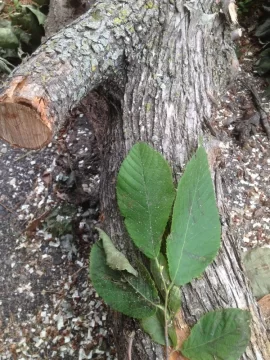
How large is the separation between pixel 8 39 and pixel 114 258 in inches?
62.9

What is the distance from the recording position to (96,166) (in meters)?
1.87

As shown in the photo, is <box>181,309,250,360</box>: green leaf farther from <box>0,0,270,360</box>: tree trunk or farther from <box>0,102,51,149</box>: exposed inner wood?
<box>0,102,51,149</box>: exposed inner wood

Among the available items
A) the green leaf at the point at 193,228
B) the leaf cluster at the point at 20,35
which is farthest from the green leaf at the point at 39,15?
the green leaf at the point at 193,228

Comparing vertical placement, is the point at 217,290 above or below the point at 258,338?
above

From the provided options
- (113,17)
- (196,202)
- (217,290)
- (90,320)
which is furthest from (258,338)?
(113,17)

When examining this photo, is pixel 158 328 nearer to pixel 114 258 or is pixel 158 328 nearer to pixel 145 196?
pixel 114 258

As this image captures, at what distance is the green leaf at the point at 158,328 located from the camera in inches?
40.2

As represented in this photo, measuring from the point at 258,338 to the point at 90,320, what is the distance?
0.64 m

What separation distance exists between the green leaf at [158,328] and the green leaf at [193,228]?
92 mm

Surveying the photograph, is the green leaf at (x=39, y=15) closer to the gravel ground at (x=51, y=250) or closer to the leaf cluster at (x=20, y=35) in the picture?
the leaf cluster at (x=20, y=35)

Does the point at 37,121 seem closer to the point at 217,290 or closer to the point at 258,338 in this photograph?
the point at 217,290

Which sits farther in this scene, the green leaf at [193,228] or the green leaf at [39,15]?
the green leaf at [39,15]

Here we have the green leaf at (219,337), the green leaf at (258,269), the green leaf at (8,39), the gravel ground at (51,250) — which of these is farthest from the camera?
the green leaf at (8,39)

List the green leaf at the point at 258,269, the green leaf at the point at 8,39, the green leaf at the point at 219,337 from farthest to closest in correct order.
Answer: the green leaf at the point at 8,39 → the green leaf at the point at 258,269 → the green leaf at the point at 219,337
